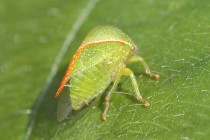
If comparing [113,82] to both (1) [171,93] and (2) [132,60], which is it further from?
(1) [171,93]

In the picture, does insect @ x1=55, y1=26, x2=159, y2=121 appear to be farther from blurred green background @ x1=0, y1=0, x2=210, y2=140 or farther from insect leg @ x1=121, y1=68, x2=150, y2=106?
blurred green background @ x1=0, y1=0, x2=210, y2=140

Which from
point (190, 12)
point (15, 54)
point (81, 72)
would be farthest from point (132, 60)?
point (15, 54)

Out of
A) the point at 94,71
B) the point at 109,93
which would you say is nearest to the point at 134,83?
the point at 109,93

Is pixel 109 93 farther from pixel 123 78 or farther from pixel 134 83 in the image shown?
pixel 123 78

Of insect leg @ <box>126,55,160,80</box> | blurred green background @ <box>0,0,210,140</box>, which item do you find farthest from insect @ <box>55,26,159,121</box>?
blurred green background @ <box>0,0,210,140</box>

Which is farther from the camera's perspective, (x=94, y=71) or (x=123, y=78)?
(x=123, y=78)

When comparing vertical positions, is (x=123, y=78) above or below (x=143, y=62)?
below
